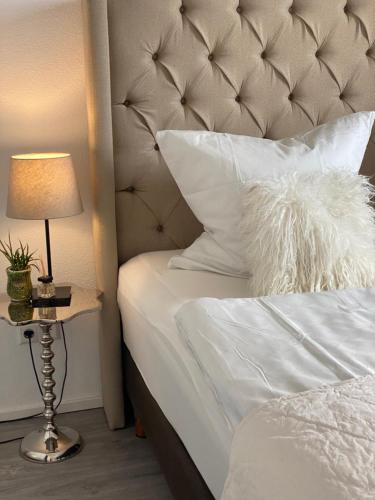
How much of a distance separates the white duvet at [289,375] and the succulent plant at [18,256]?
2.38 ft

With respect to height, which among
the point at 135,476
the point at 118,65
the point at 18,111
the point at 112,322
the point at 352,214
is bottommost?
the point at 135,476

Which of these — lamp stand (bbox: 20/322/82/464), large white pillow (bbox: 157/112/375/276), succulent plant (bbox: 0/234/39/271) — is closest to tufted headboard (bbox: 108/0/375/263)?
large white pillow (bbox: 157/112/375/276)

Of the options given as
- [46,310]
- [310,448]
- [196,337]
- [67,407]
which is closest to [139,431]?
[67,407]

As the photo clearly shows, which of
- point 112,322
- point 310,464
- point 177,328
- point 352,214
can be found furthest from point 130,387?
point 310,464

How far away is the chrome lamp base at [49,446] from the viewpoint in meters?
2.10

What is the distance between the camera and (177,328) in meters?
1.58

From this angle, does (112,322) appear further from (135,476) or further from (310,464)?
(310,464)

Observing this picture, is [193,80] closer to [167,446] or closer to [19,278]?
[19,278]

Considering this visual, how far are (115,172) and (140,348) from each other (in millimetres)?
612

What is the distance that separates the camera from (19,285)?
6.68ft

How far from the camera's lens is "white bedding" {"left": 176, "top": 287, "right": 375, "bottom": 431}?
1.23 m

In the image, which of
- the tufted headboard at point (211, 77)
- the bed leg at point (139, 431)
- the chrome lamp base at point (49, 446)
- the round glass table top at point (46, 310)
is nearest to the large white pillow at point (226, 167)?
the tufted headboard at point (211, 77)

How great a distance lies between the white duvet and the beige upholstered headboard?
70 cm

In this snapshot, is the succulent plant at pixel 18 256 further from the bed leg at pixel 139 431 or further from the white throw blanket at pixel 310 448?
the white throw blanket at pixel 310 448
